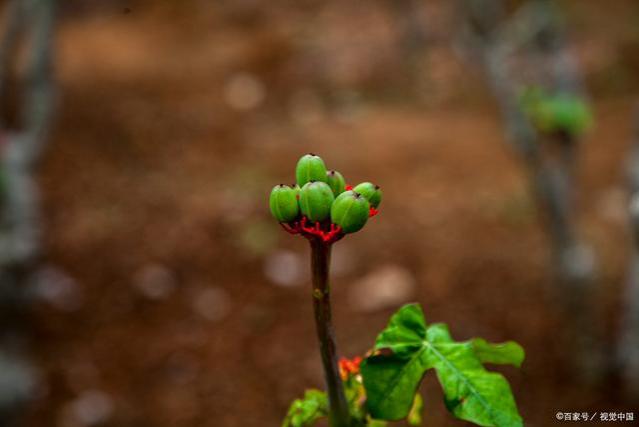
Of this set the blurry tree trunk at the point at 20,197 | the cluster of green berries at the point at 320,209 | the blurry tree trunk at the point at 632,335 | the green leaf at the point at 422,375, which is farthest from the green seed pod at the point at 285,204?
the blurry tree trunk at the point at 20,197

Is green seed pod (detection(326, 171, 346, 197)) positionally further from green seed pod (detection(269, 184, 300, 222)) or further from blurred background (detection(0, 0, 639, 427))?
blurred background (detection(0, 0, 639, 427))

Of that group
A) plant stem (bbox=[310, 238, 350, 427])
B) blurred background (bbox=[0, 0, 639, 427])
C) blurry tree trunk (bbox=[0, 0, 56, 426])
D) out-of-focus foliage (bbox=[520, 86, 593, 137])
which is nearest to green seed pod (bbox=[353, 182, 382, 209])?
plant stem (bbox=[310, 238, 350, 427])

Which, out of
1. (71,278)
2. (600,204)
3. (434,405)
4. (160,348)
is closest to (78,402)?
(160,348)

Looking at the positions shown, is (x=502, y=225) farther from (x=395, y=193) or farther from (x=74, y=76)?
(x=74, y=76)

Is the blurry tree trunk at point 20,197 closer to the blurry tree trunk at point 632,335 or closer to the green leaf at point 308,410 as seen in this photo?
the green leaf at point 308,410

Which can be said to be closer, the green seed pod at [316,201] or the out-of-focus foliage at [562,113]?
the green seed pod at [316,201]

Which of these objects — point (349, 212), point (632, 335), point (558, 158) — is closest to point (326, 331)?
point (349, 212)

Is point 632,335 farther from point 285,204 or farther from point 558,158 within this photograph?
point 285,204
